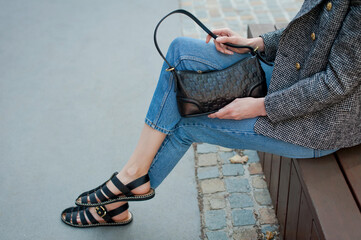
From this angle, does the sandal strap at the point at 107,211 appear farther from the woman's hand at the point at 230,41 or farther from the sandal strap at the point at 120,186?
the woman's hand at the point at 230,41

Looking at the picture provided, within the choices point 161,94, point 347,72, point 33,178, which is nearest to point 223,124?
point 161,94

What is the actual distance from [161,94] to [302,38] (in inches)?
24.9

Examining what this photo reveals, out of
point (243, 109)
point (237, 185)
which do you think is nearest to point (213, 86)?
point (243, 109)

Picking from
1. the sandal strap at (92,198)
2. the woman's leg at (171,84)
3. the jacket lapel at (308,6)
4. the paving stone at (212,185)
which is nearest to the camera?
the jacket lapel at (308,6)

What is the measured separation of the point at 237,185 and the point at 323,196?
919mm

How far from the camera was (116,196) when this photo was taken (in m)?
2.13

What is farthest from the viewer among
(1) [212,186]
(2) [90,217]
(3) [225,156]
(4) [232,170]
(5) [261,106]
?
(3) [225,156]

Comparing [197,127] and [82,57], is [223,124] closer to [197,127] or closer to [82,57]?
[197,127]

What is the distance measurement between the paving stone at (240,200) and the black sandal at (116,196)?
526mm

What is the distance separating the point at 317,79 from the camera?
165cm

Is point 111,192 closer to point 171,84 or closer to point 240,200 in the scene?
point 171,84

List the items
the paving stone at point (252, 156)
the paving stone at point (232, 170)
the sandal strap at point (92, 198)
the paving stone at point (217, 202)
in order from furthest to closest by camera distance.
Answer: the paving stone at point (252, 156), the paving stone at point (232, 170), the paving stone at point (217, 202), the sandal strap at point (92, 198)

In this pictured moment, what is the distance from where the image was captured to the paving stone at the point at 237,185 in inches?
99.3

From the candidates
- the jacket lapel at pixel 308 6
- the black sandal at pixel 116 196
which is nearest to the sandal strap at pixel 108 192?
the black sandal at pixel 116 196
